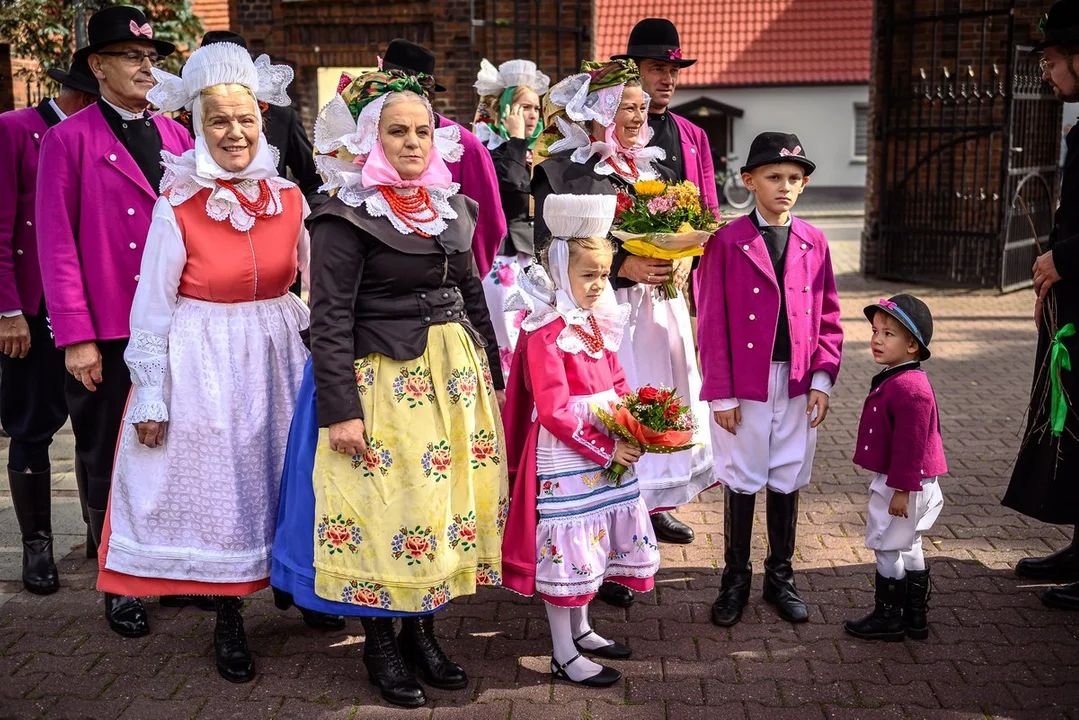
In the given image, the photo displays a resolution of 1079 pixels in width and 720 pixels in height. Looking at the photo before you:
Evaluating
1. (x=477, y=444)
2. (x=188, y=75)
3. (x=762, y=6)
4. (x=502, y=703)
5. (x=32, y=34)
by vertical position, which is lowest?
(x=502, y=703)

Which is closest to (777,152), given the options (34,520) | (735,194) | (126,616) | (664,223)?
(664,223)

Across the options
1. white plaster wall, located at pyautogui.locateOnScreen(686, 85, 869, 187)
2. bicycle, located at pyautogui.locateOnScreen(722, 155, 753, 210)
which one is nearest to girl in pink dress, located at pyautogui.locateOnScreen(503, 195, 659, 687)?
bicycle, located at pyautogui.locateOnScreen(722, 155, 753, 210)

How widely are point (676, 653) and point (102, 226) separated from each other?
9.00ft

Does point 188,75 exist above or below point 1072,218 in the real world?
above

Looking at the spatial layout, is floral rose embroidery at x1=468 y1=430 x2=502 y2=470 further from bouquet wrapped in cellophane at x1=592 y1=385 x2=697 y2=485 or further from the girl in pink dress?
bouquet wrapped in cellophane at x1=592 y1=385 x2=697 y2=485

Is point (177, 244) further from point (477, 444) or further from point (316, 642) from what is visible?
point (316, 642)

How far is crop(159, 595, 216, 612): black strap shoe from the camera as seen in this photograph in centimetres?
454

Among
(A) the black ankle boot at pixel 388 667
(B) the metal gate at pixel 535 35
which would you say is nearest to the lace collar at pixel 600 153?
(A) the black ankle boot at pixel 388 667

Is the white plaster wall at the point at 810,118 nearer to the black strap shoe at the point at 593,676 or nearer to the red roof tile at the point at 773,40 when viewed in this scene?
the red roof tile at the point at 773,40

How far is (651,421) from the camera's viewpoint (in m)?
3.59

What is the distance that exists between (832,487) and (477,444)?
286cm

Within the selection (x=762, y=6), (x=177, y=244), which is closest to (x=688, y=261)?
(x=177, y=244)

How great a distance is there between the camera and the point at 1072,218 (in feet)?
14.3

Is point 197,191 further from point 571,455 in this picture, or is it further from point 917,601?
point 917,601
